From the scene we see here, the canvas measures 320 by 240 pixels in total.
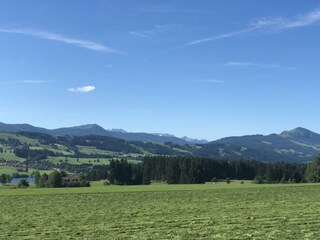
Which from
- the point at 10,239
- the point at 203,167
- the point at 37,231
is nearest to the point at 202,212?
the point at 37,231

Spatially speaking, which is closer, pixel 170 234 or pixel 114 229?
pixel 170 234

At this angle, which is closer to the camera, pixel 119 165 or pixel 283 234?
pixel 283 234

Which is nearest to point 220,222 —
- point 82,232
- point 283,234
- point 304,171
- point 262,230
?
point 262,230

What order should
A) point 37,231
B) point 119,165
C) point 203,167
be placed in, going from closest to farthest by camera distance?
point 37,231 < point 119,165 < point 203,167

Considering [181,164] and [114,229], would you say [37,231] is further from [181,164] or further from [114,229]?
[181,164]

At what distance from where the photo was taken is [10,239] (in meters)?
22.8

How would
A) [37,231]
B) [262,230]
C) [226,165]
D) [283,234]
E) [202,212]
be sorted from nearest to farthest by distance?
[283,234], [262,230], [37,231], [202,212], [226,165]

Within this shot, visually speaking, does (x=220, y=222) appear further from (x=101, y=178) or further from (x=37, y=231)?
(x=101, y=178)

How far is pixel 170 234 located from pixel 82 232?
17.0ft

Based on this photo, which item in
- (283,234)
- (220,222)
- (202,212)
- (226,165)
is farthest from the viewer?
(226,165)

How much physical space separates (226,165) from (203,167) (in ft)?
58.4

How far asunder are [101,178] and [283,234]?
514ft

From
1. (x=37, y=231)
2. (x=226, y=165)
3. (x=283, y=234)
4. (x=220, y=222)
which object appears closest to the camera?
(x=283, y=234)

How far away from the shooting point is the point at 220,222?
2770 centimetres
